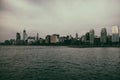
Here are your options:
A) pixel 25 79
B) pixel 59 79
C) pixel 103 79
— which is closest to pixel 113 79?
pixel 103 79

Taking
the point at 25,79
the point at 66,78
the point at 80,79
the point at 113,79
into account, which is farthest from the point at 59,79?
the point at 113,79

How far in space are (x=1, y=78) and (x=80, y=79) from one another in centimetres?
1928

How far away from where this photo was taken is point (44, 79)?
131 feet

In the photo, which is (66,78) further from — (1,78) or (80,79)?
(1,78)

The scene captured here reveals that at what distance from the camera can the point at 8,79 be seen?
130ft

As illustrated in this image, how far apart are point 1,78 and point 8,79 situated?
8.11 ft

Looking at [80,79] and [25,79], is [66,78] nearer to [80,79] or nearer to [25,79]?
[80,79]

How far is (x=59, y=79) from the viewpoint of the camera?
131 ft

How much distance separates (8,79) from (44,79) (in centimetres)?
853

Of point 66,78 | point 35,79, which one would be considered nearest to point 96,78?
point 66,78

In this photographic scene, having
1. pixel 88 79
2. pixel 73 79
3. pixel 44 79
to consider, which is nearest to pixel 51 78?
pixel 44 79

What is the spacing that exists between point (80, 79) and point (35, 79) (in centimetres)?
1077

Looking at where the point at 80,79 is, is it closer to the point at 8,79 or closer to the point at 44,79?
the point at 44,79

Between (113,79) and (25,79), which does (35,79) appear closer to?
(25,79)
